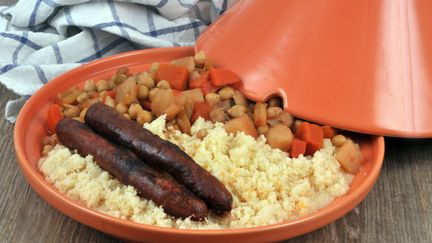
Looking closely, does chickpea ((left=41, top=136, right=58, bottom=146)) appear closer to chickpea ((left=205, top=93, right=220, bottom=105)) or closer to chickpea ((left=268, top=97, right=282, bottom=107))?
chickpea ((left=205, top=93, right=220, bottom=105))

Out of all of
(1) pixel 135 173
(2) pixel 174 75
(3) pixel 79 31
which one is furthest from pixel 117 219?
(3) pixel 79 31

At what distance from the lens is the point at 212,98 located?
1653 millimetres

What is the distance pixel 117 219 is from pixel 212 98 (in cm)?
52

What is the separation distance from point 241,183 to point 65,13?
3.33 feet

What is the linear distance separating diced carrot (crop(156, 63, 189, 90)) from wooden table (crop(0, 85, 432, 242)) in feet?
1.50

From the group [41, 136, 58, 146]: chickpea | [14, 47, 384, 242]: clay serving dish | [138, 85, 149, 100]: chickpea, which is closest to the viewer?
[14, 47, 384, 242]: clay serving dish

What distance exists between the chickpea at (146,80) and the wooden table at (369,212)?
1.32 ft

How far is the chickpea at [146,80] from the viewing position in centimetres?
169

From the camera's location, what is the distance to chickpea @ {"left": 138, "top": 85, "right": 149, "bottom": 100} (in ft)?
5.45

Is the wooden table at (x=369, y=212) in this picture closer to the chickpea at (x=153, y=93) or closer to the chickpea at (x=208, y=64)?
the chickpea at (x=153, y=93)

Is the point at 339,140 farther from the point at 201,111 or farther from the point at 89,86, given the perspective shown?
the point at 89,86

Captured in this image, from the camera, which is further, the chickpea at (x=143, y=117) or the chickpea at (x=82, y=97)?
the chickpea at (x=82, y=97)

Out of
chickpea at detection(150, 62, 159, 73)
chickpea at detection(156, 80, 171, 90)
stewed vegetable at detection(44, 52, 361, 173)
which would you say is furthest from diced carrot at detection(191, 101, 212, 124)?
chickpea at detection(150, 62, 159, 73)

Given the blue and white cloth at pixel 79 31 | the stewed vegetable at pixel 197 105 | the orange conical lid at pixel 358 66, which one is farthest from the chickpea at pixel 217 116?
the blue and white cloth at pixel 79 31
